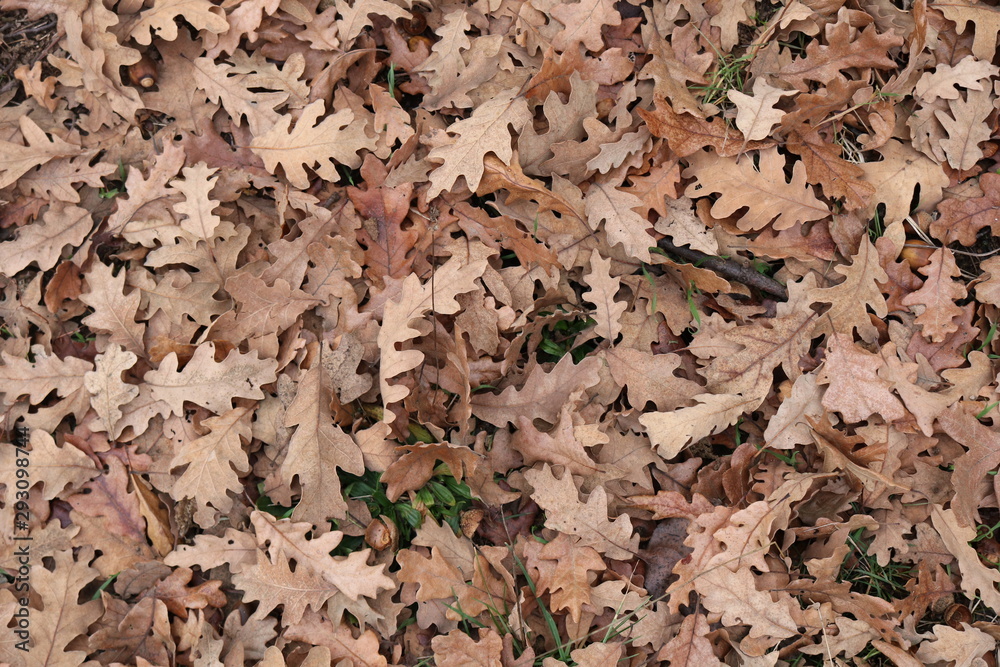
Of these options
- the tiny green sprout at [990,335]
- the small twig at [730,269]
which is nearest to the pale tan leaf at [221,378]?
the small twig at [730,269]

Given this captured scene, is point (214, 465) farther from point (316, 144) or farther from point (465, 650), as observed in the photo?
point (316, 144)

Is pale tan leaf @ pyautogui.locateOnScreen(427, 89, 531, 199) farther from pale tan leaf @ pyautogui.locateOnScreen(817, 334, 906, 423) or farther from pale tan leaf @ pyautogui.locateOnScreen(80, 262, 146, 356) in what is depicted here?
pale tan leaf @ pyautogui.locateOnScreen(817, 334, 906, 423)

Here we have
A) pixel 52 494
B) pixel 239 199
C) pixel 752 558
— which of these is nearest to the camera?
pixel 752 558

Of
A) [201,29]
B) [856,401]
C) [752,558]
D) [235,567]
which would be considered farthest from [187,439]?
[856,401]

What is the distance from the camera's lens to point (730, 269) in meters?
2.51

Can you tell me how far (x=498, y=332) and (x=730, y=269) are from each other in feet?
2.83

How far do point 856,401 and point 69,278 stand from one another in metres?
2.78

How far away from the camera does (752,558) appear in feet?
7.26

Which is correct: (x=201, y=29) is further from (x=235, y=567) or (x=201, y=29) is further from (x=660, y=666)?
(x=660, y=666)

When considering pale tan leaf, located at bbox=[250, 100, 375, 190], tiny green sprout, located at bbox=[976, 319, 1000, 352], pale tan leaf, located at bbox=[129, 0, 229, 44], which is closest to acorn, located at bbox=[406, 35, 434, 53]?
pale tan leaf, located at bbox=[250, 100, 375, 190]

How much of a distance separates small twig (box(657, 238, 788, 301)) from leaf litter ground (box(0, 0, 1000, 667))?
0.05 ft

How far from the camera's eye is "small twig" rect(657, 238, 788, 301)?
2.49 meters

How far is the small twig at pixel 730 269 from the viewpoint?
2494 mm

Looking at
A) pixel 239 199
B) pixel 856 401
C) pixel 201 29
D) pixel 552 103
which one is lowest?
pixel 856 401
